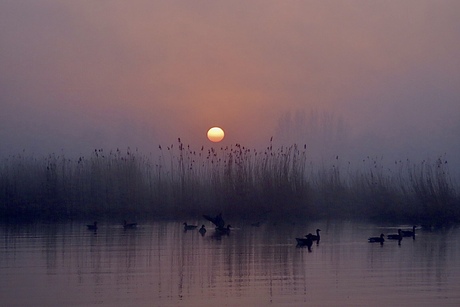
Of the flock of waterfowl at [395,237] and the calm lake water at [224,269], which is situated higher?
the flock of waterfowl at [395,237]

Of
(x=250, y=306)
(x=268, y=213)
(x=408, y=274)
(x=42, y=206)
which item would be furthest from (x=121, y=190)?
(x=250, y=306)

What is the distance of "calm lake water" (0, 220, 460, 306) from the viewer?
28.9ft

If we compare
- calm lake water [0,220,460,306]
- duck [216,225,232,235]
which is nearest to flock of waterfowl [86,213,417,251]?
duck [216,225,232,235]

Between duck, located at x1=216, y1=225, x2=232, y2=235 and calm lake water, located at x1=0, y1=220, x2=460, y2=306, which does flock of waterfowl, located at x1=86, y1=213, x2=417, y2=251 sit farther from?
calm lake water, located at x1=0, y1=220, x2=460, y2=306

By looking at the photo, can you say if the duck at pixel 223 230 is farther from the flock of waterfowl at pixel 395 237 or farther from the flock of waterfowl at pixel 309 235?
the flock of waterfowl at pixel 395 237

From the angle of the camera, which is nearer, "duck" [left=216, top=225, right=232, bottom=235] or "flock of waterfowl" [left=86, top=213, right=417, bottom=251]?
"flock of waterfowl" [left=86, top=213, right=417, bottom=251]

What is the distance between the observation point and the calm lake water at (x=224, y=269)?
28.9 ft

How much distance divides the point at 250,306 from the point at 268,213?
14.7m

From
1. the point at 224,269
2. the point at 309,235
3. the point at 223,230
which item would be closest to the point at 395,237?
the point at 309,235

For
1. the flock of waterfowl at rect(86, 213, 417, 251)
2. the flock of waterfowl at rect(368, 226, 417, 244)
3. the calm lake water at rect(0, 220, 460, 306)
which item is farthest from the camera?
the flock of waterfowl at rect(368, 226, 417, 244)

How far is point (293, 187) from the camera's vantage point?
2306 cm

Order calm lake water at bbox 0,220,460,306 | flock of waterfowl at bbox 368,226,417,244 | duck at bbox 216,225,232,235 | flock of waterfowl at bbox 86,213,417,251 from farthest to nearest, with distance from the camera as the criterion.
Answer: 1. duck at bbox 216,225,232,235
2. flock of waterfowl at bbox 368,226,417,244
3. flock of waterfowl at bbox 86,213,417,251
4. calm lake water at bbox 0,220,460,306

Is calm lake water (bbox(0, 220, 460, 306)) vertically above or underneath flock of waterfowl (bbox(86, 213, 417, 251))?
underneath

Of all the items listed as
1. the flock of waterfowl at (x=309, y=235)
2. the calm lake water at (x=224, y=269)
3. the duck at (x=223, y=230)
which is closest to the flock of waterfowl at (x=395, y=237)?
the flock of waterfowl at (x=309, y=235)
